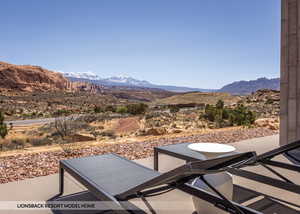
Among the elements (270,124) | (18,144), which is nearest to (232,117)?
(270,124)

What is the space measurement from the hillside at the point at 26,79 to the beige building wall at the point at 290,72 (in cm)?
6855

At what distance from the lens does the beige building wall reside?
5.77 metres

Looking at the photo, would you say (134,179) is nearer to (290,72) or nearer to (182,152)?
(182,152)

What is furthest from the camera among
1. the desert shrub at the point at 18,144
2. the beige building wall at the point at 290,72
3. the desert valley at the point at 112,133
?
the desert shrub at the point at 18,144

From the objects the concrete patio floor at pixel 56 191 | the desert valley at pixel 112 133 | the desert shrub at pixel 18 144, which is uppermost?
the concrete patio floor at pixel 56 191

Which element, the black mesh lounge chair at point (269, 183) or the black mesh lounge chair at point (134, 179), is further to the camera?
the black mesh lounge chair at point (269, 183)

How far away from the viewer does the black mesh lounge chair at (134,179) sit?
1800 millimetres

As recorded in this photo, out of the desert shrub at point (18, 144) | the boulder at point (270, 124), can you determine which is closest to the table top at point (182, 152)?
the boulder at point (270, 124)

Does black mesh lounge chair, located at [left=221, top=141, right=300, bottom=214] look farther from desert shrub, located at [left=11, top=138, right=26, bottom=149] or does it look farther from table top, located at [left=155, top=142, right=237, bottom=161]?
desert shrub, located at [left=11, top=138, right=26, bottom=149]

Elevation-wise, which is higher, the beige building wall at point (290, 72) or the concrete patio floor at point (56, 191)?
the beige building wall at point (290, 72)

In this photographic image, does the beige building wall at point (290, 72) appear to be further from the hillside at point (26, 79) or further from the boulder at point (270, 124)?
the hillside at point (26, 79)

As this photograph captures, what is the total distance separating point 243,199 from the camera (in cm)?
283

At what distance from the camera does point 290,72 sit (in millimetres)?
5863

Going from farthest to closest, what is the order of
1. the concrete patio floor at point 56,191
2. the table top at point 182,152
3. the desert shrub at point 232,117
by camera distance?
the desert shrub at point 232,117
the table top at point 182,152
the concrete patio floor at point 56,191
